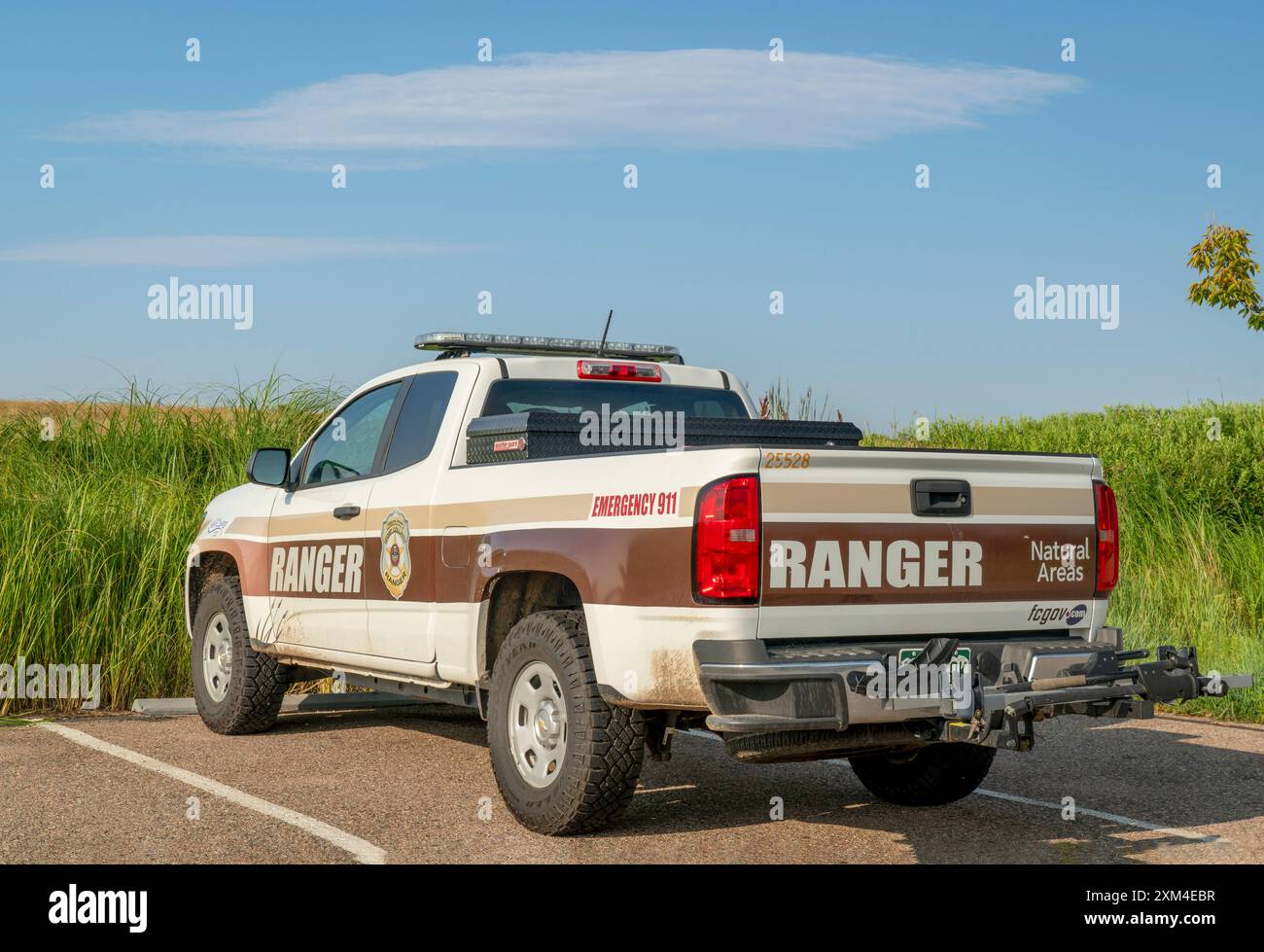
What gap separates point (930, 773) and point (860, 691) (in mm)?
2083

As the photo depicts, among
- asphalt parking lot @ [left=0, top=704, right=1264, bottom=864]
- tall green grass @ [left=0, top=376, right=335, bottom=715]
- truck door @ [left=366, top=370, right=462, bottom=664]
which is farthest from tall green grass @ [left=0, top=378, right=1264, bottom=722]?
truck door @ [left=366, top=370, right=462, bottom=664]

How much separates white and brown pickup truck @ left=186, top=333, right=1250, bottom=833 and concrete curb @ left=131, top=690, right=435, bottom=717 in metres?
2.53

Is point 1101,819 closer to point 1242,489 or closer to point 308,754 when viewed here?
point 308,754

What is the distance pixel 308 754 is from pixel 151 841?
92.1 inches

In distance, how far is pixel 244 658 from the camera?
9.17 metres

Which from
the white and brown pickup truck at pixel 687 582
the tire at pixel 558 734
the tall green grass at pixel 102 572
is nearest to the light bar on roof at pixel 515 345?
the white and brown pickup truck at pixel 687 582

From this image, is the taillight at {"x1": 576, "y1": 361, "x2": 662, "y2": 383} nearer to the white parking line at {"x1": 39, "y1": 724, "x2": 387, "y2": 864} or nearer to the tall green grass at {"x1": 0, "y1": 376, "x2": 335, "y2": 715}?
the white parking line at {"x1": 39, "y1": 724, "x2": 387, "y2": 864}

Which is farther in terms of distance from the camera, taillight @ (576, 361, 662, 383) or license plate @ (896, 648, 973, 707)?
taillight @ (576, 361, 662, 383)

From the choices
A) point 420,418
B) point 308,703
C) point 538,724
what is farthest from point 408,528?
point 308,703

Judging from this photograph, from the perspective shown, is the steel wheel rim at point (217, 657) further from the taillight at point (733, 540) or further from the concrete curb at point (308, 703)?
the taillight at point (733, 540)

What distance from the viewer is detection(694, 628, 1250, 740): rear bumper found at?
5379 millimetres

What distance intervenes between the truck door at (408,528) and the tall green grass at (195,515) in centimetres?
410
